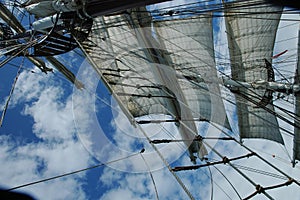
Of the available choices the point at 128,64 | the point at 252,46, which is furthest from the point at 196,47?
the point at 128,64

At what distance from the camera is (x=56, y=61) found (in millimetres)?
12445

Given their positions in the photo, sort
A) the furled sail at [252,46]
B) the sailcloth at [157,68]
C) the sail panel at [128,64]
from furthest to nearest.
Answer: the furled sail at [252,46] < the sail panel at [128,64] < the sailcloth at [157,68]

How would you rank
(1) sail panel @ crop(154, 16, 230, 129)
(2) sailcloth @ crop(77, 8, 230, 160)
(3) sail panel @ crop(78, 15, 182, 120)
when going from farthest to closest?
1. (1) sail panel @ crop(154, 16, 230, 129)
2. (3) sail panel @ crop(78, 15, 182, 120)
3. (2) sailcloth @ crop(77, 8, 230, 160)

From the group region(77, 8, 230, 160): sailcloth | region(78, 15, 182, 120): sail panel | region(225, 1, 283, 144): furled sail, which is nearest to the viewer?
region(77, 8, 230, 160): sailcloth

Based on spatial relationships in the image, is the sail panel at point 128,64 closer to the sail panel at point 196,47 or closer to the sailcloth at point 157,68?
the sailcloth at point 157,68

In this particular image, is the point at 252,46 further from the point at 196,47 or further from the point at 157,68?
the point at 157,68

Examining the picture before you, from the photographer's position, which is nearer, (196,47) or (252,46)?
(196,47)

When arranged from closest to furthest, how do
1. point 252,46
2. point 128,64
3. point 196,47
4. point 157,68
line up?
point 157,68 < point 128,64 < point 196,47 < point 252,46

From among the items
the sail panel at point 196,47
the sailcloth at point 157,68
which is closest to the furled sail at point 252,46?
the sail panel at point 196,47

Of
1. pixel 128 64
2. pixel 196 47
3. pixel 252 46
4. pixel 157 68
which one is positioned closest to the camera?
pixel 157 68

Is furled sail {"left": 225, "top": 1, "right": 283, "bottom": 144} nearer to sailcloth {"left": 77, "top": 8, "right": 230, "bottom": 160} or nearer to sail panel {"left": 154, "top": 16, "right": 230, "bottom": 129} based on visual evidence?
sail panel {"left": 154, "top": 16, "right": 230, "bottom": 129}

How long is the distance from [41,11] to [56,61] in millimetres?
5361

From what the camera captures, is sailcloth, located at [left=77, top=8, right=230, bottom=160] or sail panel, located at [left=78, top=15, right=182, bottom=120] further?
sail panel, located at [left=78, top=15, right=182, bottom=120]

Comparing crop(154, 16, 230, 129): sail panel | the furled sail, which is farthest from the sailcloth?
the furled sail
